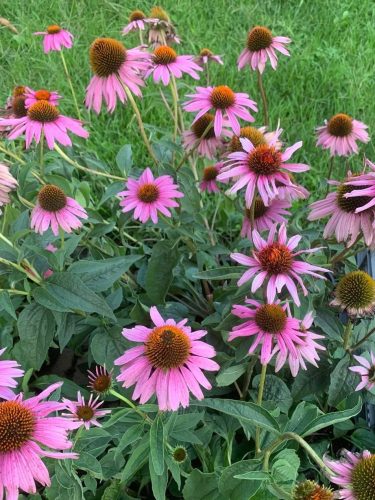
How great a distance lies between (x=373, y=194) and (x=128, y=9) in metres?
2.38

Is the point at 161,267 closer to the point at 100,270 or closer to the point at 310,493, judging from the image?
the point at 100,270

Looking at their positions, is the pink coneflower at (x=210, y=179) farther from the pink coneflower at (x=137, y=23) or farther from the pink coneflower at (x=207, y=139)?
the pink coneflower at (x=137, y=23)

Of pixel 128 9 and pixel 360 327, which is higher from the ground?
pixel 128 9

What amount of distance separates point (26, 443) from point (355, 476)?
45 cm

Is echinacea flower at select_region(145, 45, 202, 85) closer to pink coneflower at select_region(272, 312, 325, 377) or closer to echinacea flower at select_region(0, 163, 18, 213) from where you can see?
echinacea flower at select_region(0, 163, 18, 213)

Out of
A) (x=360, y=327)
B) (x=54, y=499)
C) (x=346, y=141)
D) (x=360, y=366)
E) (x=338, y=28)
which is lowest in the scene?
(x=54, y=499)

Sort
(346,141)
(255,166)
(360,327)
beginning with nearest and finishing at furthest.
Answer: (255,166)
(360,327)
(346,141)

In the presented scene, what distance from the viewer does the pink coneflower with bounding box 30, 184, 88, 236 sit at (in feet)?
3.73

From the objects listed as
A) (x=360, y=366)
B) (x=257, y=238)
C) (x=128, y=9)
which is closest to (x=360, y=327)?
(x=360, y=366)

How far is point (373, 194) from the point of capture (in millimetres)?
952

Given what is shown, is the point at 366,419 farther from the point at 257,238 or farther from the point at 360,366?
the point at 257,238

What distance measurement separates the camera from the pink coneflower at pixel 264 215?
121 centimetres

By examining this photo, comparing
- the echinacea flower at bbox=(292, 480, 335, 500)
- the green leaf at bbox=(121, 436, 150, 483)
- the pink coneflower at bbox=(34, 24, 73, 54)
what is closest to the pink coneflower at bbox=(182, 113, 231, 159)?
the pink coneflower at bbox=(34, 24, 73, 54)

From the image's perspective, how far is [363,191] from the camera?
953 mm
